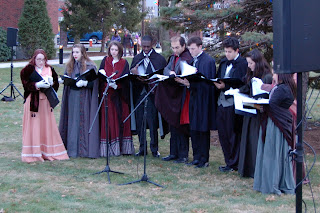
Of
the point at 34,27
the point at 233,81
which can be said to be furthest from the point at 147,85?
the point at 34,27

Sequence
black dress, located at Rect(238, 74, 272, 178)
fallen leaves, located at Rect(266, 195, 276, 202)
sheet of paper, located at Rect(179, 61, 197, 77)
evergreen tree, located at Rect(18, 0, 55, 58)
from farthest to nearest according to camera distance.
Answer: evergreen tree, located at Rect(18, 0, 55, 58) < sheet of paper, located at Rect(179, 61, 197, 77) < black dress, located at Rect(238, 74, 272, 178) < fallen leaves, located at Rect(266, 195, 276, 202)

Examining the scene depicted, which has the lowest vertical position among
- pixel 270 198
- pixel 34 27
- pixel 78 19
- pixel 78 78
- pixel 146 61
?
pixel 270 198

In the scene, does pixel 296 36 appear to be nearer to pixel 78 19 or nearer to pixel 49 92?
pixel 49 92

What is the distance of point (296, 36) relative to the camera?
4219mm

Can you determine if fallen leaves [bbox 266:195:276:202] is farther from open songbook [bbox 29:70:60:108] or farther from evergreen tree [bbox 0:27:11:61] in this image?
evergreen tree [bbox 0:27:11:61]

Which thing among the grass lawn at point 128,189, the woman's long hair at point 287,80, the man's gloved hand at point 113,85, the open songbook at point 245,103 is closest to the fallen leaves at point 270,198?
the grass lawn at point 128,189

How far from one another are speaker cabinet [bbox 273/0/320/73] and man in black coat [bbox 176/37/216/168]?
366 cm

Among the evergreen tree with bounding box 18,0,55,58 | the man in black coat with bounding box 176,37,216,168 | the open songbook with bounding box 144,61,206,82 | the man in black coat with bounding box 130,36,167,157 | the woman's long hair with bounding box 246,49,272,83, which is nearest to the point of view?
the woman's long hair with bounding box 246,49,272,83

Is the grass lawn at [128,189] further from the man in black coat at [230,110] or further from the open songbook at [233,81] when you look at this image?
the open songbook at [233,81]

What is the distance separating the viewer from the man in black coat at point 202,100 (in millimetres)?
8023

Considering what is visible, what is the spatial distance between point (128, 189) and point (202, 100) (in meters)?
2.07

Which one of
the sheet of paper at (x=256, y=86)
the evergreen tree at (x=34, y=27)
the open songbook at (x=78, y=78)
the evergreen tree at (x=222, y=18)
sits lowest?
the sheet of paper at (x=256, y=86)

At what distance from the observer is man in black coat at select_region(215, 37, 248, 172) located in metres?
7.66

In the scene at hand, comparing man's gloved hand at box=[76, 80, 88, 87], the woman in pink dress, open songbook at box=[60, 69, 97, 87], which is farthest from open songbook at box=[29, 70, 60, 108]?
man's gloved hand at box=[76, 80, 88, 87]
